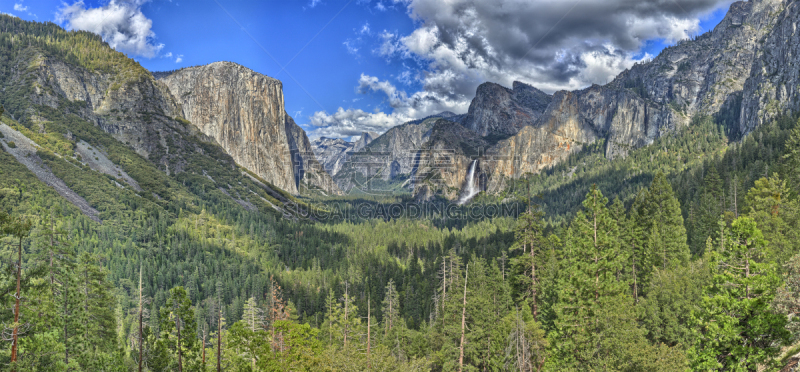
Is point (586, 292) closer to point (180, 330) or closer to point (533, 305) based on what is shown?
point (533, 305)

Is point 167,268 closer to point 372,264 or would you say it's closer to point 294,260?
point 294,260

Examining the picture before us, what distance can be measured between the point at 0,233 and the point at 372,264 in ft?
344

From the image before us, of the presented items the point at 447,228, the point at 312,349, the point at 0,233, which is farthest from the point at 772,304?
the point at 447,228

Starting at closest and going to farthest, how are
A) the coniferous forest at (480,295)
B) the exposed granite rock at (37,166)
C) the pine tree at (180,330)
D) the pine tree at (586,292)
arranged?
the coniferous forest at (480,295) → the pine tree at (180,330) → the pine tree at (586,292) → the exposed granite rock at (37,166)

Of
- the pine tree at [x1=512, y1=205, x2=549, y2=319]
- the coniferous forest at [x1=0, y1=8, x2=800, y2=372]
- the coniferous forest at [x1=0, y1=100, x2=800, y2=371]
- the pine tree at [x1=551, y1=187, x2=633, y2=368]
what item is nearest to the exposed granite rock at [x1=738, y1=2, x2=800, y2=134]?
the coniferous forest at [x1=0, y1=8, x2=800, y2=372]

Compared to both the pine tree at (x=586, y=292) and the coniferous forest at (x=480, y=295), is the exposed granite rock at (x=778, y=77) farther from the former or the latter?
the pine tree at (x=586, y=292)

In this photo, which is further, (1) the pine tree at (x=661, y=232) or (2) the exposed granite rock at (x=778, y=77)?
(2) the exposed granite rock at (x=778, y=77)

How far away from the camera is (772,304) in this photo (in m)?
17.7

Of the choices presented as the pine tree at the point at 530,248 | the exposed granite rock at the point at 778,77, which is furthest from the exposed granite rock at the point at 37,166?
the exposed granite rock at the point at 778,77

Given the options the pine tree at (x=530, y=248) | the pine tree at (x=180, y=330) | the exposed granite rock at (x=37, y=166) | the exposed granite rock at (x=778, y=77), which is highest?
the exposed granite rock at (x=778, y=77)

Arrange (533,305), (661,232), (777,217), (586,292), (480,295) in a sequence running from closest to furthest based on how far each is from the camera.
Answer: (586,292), (480,295), (533,305), (777,217), (661,232)

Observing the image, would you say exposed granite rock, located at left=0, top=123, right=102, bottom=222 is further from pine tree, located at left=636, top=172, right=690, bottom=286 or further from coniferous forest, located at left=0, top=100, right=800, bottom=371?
pine tree, located at left=636, top=172, right=690, bottom=286

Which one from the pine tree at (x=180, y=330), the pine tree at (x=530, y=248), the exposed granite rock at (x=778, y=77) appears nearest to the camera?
the pine tree at (x=180, y=330)

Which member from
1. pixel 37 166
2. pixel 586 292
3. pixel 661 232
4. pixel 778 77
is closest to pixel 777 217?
pixel 661 232
